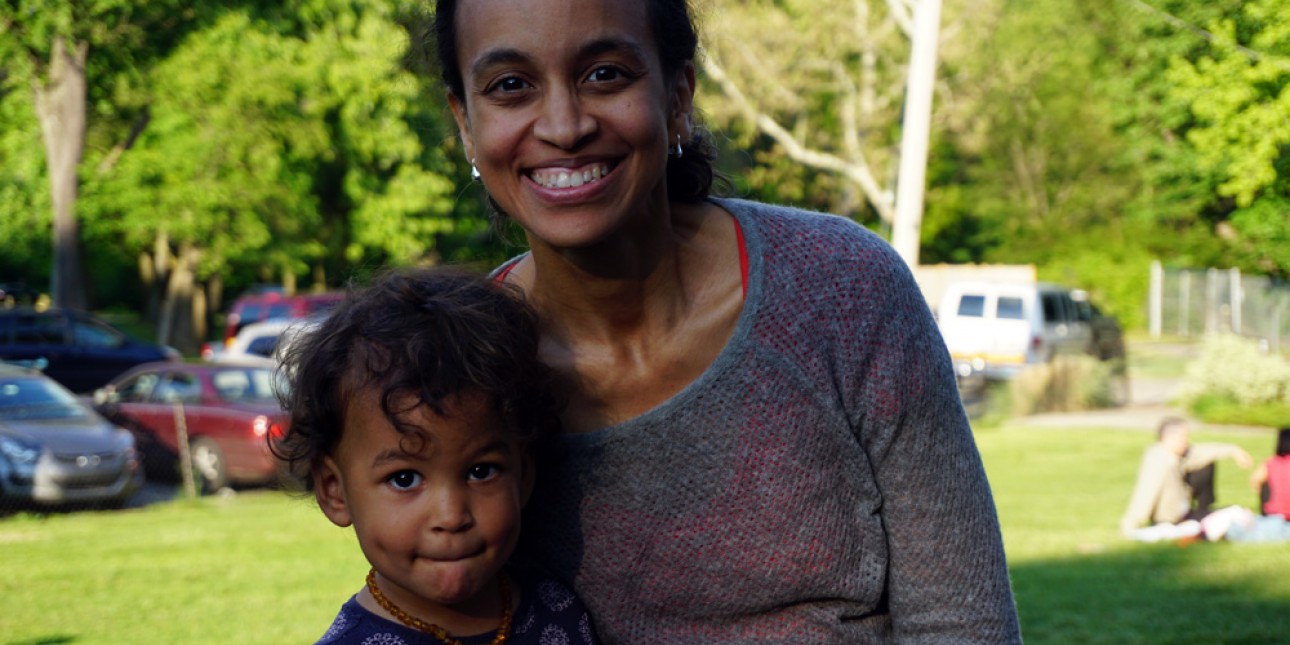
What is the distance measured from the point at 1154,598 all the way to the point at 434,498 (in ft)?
26.5

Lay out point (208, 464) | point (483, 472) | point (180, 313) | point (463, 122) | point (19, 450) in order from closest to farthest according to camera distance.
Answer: point (483, 472), point (463, 122), point (19, 450), point (208, 464), point (180, 313)

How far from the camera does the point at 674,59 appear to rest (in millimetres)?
2539

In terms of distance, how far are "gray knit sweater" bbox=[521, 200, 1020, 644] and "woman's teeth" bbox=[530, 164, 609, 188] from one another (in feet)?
1.10

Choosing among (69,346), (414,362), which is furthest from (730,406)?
(69,346)

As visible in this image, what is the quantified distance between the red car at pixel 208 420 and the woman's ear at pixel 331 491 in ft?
40.7

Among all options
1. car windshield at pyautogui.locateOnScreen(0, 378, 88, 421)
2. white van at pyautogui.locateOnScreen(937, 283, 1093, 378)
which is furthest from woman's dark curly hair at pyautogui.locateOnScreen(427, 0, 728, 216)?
white van at pyautogui.locateOnScreen(937, 283, 1093, 378)

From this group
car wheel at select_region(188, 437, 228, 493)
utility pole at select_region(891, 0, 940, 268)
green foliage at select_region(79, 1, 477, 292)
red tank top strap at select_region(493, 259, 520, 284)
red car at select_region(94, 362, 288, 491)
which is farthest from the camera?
green foliage at select_region(79, 1, 477, 292)

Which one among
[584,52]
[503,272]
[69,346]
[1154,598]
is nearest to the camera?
[584,52]

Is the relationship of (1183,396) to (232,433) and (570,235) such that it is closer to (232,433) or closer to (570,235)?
(232,433)

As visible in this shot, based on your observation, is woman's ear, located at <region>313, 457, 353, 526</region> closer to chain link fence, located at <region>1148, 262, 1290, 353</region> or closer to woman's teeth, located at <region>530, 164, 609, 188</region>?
woman's teeth, located at <region>530, 164, 609, 188</region>

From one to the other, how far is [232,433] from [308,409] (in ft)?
42.9

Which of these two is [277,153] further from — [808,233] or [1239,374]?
[808,233]

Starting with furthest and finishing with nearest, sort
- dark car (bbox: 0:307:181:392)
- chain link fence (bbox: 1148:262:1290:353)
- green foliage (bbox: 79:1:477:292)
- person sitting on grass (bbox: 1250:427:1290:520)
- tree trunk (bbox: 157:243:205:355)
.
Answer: tree trunk (bbox: 157:243:205:355)
chain link fence (bbox: 1148:262:1290:353)
green foliage (bbox: 79:1:477:292)
dark car (bbox: 0:307:181:392)
person sitting on grass (bbox: 1250:427:1290:520)

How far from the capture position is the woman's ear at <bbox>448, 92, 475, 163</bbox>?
2645mm
